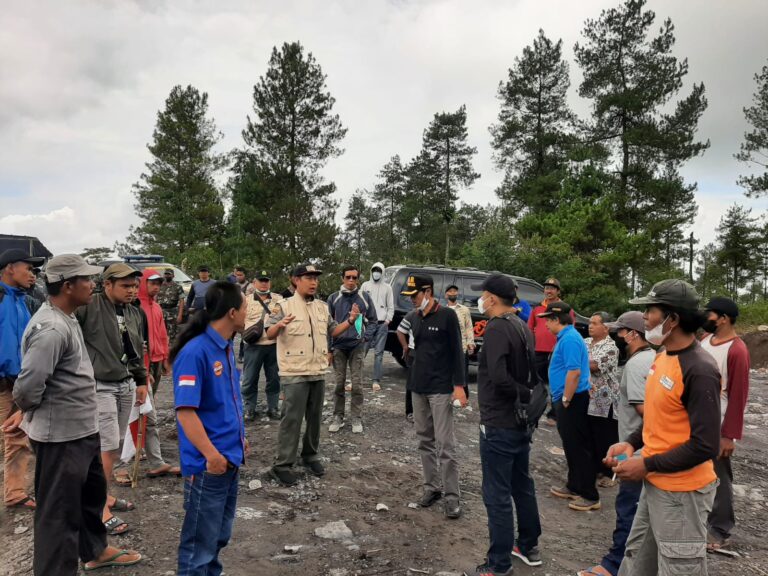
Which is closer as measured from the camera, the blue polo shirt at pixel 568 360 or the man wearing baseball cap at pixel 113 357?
the man wearing baseball cap at pixel 113 357

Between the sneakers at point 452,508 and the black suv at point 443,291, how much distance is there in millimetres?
4923

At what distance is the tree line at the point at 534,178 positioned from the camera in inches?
771

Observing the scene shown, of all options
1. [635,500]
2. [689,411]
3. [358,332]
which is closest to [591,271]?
[358,332]

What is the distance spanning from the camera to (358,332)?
6.34m

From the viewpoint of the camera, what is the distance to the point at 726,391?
12.6ft

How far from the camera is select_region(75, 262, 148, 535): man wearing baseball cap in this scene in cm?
359

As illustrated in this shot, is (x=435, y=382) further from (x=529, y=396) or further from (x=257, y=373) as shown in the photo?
(x=257, y=373)

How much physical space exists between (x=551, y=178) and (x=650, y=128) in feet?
15.8

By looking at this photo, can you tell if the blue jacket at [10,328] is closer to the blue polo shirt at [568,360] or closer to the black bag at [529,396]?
the black bag at [529,396]

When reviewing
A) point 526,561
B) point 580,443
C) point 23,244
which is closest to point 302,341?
point 526,561

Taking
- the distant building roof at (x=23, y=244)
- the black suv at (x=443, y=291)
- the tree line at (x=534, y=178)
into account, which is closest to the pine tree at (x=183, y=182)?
the tree line at (x=534, y=178)

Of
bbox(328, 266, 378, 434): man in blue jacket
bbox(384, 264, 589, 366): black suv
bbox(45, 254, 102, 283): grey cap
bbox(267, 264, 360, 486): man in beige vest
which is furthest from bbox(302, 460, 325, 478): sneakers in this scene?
bbox(384, 264, 589, 366): black suv

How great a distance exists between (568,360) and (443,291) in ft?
15.2

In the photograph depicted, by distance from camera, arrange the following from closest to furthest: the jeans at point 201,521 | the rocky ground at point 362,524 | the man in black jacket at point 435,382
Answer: the jeans at point 201,521 → the rocky ground at point 362,524 → the man in black jacket at point 435,382
